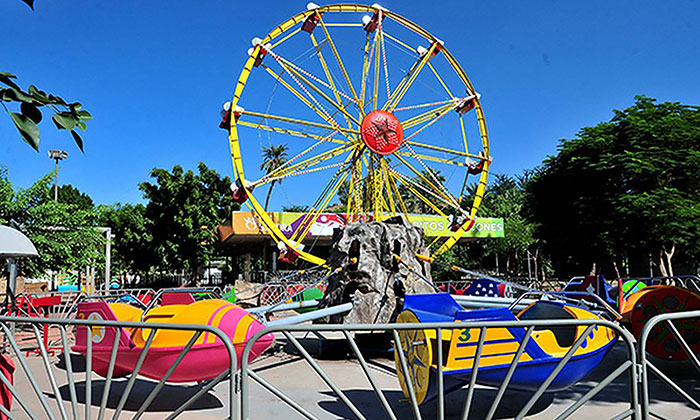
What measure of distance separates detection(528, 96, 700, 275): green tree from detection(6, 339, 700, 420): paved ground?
10675mm

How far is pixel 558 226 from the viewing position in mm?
22703

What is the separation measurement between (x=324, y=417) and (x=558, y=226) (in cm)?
1965

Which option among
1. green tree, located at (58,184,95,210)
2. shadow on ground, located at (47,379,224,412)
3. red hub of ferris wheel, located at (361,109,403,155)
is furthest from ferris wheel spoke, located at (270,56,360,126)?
green tree, located at (58,184,95,210)

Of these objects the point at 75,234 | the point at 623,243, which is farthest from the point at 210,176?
the point at 623,243

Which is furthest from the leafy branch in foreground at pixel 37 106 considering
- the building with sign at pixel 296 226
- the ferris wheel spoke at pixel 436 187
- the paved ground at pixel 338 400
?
the building with sign at pixel 296 226

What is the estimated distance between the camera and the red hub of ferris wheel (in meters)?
14.5

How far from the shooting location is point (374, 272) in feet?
32.4

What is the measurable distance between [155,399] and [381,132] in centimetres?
993

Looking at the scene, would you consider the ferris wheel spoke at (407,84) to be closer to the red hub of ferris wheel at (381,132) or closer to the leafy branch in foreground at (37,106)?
the red hub of ferris wheel at (381,132)

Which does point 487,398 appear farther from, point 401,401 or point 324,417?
point 324,417

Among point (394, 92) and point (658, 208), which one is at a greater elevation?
point (394, 92)

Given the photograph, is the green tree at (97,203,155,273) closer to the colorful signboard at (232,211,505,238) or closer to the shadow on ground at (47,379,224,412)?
the colorful signboard at (232,211,505,238)

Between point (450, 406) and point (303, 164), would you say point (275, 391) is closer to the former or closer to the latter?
point (450, 406)

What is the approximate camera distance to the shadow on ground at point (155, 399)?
588cm
